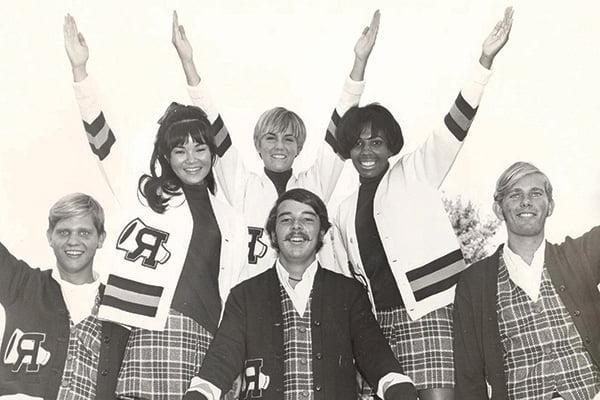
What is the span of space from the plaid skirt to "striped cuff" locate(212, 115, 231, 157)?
1.18 m

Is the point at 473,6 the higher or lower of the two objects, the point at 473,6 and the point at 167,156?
the higher

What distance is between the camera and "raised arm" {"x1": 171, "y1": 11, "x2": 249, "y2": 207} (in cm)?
436

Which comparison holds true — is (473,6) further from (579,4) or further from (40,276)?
(40,276)

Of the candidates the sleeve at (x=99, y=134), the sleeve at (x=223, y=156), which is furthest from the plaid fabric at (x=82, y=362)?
the sleeve at (x=223, y=156)

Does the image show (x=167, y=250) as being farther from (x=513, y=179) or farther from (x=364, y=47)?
(x=513, y=179)

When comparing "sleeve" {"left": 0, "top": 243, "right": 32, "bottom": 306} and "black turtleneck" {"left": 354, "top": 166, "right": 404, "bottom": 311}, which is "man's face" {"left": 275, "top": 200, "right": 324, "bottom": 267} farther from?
"sleeve" {"left": 0, "top": 243, "right": 32, "bottom": 306}

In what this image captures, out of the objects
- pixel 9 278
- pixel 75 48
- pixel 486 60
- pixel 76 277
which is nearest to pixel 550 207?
pixel 486 60

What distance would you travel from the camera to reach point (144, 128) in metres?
4.47

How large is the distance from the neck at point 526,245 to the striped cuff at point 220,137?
1.54 metres

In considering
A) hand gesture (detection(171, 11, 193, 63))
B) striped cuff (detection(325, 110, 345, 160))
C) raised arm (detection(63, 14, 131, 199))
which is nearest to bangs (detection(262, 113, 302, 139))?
striped cuff (detection(325, 110, 345, 160))

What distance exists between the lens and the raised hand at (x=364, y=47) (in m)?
4.43

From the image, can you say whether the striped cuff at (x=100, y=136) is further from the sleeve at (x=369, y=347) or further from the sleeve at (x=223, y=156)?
the sleeve at (x=369, y=347)

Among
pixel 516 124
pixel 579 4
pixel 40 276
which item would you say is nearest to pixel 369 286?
pixel 516 124

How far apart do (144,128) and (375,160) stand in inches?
48.8
